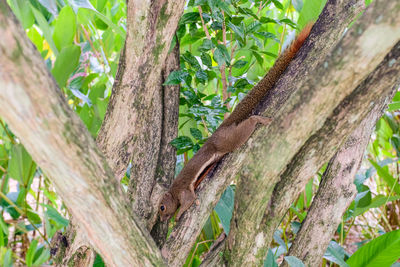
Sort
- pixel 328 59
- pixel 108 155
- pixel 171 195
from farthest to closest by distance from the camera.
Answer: pixel 171 195, pixel 108 155, pixel 328 59

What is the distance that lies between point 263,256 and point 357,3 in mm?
1057

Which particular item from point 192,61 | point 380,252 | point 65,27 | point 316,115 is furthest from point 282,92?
point 65,27

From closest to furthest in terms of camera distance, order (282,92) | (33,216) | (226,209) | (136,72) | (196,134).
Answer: (136,72) < (282,92) < (226,209) < (196,134) < (33,216)

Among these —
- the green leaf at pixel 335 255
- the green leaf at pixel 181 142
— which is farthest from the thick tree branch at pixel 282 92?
→ the green leaf at pixel 335 255

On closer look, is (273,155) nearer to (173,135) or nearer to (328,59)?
(328,59)

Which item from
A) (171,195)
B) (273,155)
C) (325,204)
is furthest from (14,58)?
(171,195)

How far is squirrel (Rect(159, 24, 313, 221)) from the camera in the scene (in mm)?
1929

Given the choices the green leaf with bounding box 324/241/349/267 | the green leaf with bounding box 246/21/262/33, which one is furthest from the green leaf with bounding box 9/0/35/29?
the green leaf with bounding box 324/241/349/267

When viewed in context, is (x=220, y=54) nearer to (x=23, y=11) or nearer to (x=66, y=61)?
(x=66, y=61)

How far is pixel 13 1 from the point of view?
6.12ft

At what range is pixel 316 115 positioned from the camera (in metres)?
1.06

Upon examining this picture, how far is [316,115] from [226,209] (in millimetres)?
915

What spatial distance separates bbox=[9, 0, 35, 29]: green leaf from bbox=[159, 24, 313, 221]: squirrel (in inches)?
43.7

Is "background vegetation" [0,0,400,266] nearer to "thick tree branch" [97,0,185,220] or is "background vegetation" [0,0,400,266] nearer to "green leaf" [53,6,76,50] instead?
"green leaf" [53,6,76,50]
